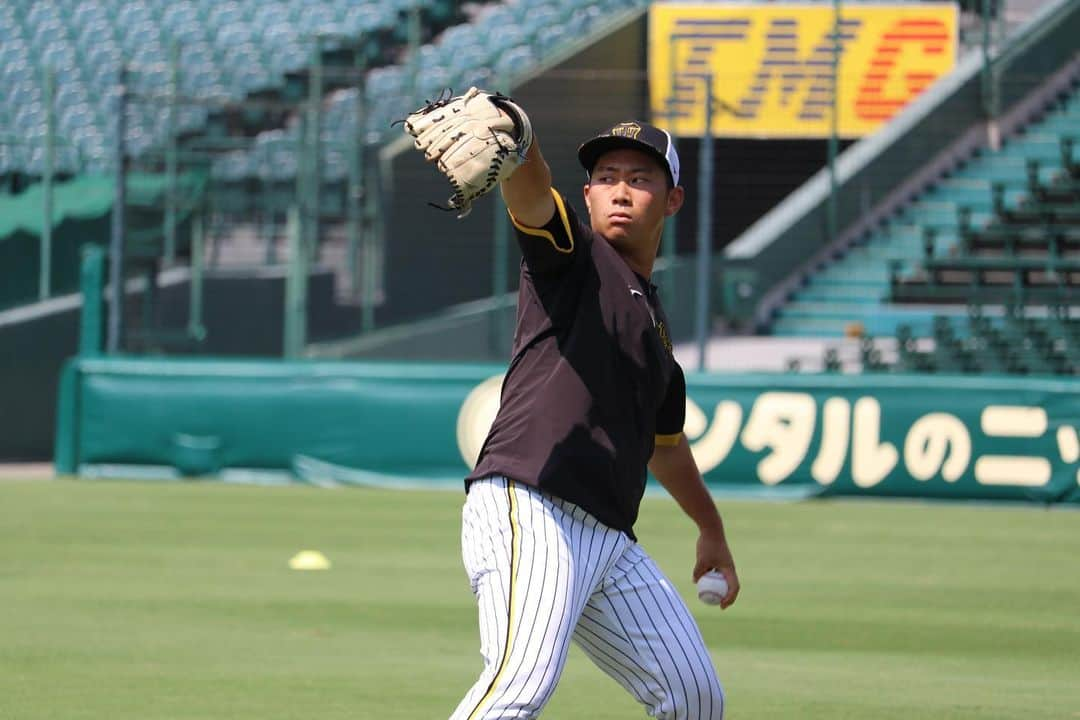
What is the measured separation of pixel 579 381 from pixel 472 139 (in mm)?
771

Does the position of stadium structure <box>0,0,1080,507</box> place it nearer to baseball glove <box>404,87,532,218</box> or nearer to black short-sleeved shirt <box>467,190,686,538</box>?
black short-sleeved shirt <box>467,190,686,538</box>

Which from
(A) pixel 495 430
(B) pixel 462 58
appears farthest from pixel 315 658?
(B) pixel 462 58

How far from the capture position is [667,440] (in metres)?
4.96

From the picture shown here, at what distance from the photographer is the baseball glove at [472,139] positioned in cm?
378

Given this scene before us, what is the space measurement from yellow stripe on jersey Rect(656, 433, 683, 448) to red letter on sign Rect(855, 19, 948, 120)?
19693 mm

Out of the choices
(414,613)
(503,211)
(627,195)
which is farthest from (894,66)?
(627,195)

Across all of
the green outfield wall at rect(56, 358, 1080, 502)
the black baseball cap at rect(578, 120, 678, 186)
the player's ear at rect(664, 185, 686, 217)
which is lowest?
the green outfield wall at rect(56, 358, 1080, 502)

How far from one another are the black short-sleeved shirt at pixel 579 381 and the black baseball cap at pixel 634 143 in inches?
8.7

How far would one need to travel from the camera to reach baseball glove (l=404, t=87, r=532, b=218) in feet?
12.4

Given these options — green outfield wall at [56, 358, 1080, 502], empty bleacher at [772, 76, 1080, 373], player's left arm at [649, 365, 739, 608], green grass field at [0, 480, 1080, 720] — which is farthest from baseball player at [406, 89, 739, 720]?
empty bleacher at [772, 76, 1080, 373]

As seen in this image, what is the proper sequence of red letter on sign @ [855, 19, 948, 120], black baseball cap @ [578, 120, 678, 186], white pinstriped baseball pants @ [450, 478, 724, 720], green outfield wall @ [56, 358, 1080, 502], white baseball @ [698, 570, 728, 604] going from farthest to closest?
red letter on sign @ [855, 19, 948, 120] < green outfield wall @ [56, 358, 1080, 502] < white baseball @ [698, 570, 728, 604] < black baseball cap @ [578, 120, 678, 186] < white pinstriped baseball pants @ [450, 478, 724, 720]

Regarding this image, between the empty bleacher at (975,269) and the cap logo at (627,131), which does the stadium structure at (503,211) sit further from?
the cap logo at (627,131)

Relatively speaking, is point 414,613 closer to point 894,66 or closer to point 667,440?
point 667,440

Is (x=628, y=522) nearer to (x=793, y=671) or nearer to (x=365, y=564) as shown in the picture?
(x=793, y=671)
